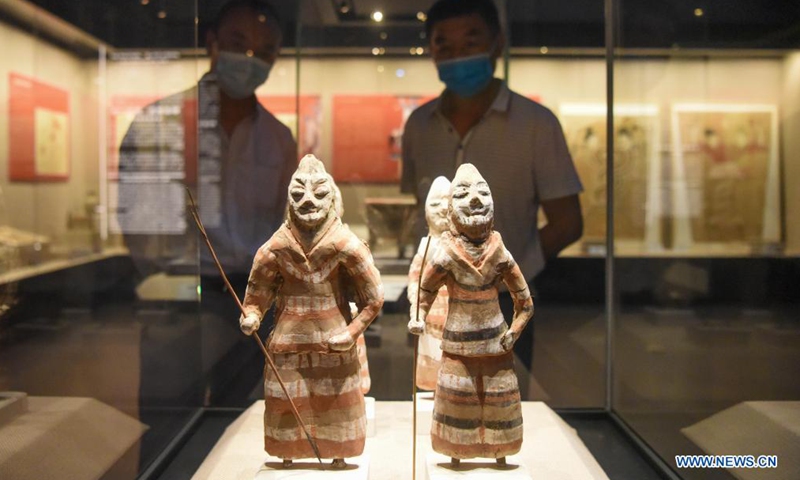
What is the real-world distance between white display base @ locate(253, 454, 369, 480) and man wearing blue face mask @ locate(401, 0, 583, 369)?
3.79 ft

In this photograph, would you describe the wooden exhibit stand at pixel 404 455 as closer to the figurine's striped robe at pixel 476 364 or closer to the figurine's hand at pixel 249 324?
the figurine's striped robe at pixel 476 364

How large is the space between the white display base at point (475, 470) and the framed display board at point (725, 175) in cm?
136

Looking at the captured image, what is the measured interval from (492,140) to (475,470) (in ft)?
4.98

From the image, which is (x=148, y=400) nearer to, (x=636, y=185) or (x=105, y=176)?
(x=105, y=176)

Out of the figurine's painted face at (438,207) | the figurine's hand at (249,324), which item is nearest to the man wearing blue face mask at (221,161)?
the figurine's painted face at (438,207)

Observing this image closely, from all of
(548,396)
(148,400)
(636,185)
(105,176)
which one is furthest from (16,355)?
(636,185)

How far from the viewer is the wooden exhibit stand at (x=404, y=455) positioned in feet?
8.13

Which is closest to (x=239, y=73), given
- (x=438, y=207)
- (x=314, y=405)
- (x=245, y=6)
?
(x=245, y=6)

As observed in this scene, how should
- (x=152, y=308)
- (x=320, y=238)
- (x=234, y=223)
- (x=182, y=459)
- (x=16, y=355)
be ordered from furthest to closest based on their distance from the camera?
1. (x=152, y=308)
2. (x=234, y=223)
3. (x=182, y=459)
4. (x=16, y=355)
5. (x=320, y=238)

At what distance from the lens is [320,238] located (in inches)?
94.8

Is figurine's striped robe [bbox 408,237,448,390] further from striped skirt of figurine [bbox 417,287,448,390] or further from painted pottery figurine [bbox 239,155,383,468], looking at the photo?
painted pottery figurine [bbox 239,155,383,468]

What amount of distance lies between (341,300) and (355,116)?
1.28 m

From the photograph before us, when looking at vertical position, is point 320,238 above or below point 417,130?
below

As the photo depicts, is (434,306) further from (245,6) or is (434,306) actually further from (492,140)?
(245,6)
